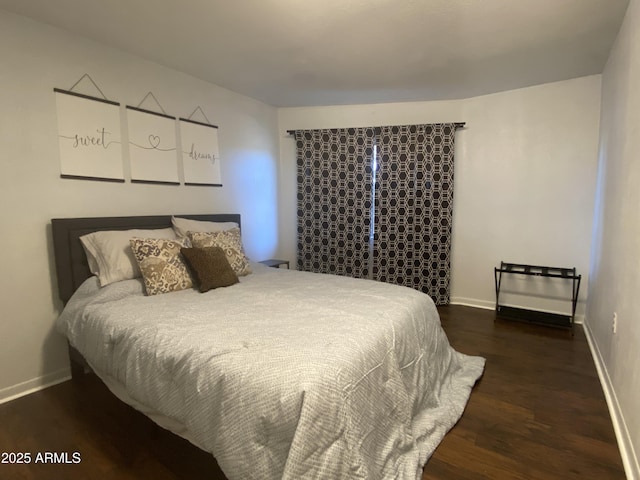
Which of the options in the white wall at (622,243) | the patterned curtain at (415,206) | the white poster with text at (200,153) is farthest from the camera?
the patterned curtain at (415,206)

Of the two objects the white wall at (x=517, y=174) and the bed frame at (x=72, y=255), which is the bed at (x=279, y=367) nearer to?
the bed frame at (x=72, y=255)

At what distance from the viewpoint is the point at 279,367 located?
1.20m

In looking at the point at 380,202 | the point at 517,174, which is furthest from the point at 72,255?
the point at 517,174

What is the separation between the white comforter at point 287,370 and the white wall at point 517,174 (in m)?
1.89

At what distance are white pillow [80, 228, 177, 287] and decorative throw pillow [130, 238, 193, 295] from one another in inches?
3.9

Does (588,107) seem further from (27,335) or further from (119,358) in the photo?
(27,335)

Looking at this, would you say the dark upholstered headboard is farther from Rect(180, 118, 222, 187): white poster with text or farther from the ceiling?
the ceiling

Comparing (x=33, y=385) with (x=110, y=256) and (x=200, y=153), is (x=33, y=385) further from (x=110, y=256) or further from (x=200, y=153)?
(x=200, y=153)

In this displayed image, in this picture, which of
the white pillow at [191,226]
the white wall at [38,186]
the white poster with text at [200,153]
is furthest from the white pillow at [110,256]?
the white poster with text at [200,153]

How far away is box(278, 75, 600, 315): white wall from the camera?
319 centimetres

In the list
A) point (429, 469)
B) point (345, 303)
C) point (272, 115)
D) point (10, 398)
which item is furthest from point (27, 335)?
point (272, 115)

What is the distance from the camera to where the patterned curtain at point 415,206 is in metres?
3.73

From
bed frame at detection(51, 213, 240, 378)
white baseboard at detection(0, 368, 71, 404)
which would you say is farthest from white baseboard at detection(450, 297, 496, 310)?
white baseboard at detection(0, 368, 71, 404)

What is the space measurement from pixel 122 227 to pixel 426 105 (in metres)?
3.34
